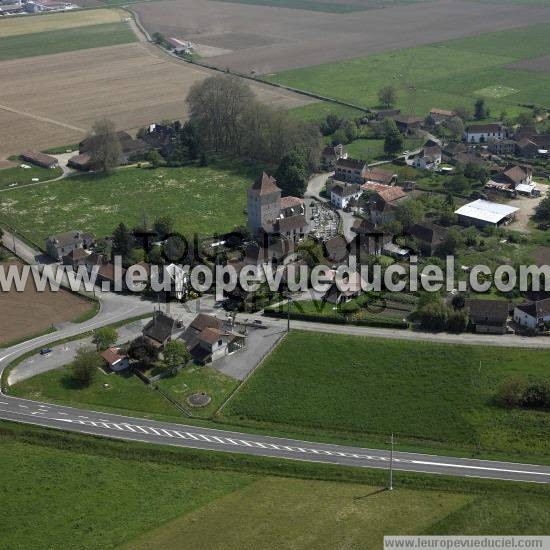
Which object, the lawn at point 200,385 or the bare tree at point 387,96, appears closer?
the lawn at point 200,385

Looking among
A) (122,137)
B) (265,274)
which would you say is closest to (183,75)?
(122,137)

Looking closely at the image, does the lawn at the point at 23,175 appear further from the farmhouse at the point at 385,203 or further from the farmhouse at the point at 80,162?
the farmhouse at the point at 385,203

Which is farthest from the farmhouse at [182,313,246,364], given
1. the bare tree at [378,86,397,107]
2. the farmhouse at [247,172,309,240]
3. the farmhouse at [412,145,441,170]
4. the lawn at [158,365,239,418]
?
the bare tree at [378,86,397,107]

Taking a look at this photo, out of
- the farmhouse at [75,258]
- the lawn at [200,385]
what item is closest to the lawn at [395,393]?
the lawn at [200,385]

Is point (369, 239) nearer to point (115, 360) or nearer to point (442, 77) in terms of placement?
point (115, 360)

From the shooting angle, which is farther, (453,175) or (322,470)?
(453,175)

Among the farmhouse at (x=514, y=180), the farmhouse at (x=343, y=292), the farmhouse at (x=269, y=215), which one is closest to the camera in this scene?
the farmhouse at (x=343, y=292)

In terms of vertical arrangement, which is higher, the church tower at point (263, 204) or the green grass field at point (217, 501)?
the church tower at point (263, 204)

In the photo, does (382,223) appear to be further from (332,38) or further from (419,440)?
(332,38)
